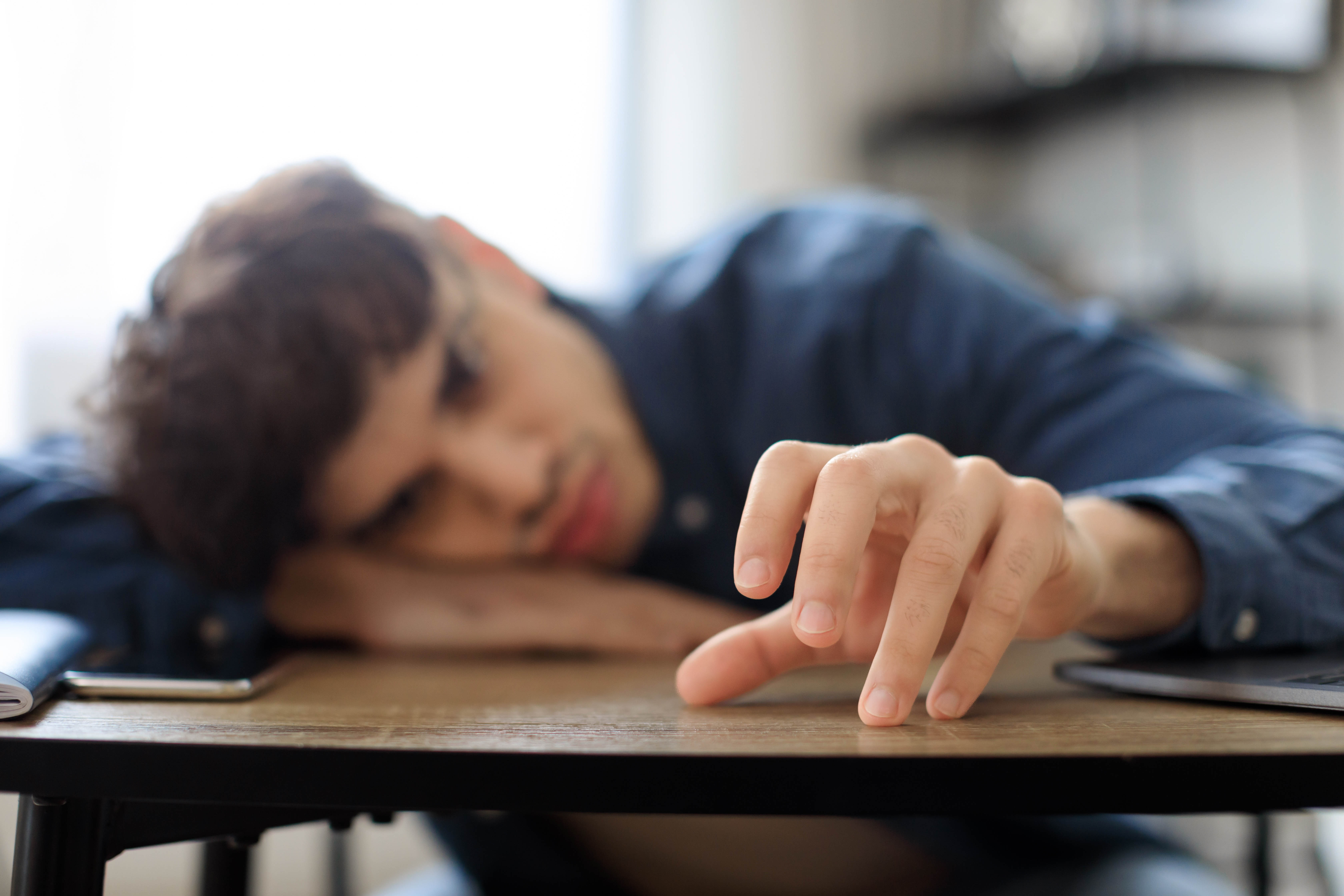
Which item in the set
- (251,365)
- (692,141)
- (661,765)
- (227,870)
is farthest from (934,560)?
(692,141)


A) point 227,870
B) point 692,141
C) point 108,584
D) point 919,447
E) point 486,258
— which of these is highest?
point 692,141

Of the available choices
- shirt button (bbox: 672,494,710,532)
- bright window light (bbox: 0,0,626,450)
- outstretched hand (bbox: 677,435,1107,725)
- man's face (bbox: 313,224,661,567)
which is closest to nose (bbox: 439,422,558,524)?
man's face (bbox: 313,224,661,567)

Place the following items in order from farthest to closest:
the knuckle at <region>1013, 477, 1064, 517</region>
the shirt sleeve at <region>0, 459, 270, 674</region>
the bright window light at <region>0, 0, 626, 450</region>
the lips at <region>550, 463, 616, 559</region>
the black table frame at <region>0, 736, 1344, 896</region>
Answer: the bright window light at <region>0, 0, 626, 450</region> → the lips at <region>550, 463, 616, 559</region> → the shirt sleeve at <region>0, 459, 270, 674</region> → the knuckle at <region>1013, 477, 1064, 517</region> → the black table frame at <region>0, 736, 1344, 896</region>

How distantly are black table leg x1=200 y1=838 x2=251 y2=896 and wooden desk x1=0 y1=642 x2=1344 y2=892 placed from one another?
21 centimetres

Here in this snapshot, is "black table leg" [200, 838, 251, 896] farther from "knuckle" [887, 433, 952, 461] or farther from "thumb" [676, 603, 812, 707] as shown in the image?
"knuckle" [887, 433, 952, 461]

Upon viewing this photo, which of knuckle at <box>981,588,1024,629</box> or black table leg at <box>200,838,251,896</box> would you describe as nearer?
Answer: knuckle at <box>981,588,1024,629</box>

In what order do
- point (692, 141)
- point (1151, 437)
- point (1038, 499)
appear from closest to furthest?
point (1038, 499)
point (1151, 437)
point (692, 141)

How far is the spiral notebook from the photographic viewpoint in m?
0.33

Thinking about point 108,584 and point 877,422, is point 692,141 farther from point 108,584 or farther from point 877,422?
point 108,584

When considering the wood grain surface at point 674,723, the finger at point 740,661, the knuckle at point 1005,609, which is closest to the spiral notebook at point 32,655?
the wood grain surface at point 674,723

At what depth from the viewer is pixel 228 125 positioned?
4.72ft

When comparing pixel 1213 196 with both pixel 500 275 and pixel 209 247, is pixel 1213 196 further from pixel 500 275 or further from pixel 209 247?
pixel 209 247

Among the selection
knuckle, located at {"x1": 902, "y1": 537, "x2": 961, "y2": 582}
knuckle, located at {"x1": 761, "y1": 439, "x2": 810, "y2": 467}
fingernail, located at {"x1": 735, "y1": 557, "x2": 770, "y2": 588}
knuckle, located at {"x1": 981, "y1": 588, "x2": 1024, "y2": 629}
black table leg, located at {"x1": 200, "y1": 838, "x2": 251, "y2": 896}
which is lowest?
black table leg, located at {"x1": 200, "y1": 838, "x2": 251, "y2": 896}

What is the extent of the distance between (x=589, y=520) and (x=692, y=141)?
1452 millimetres
